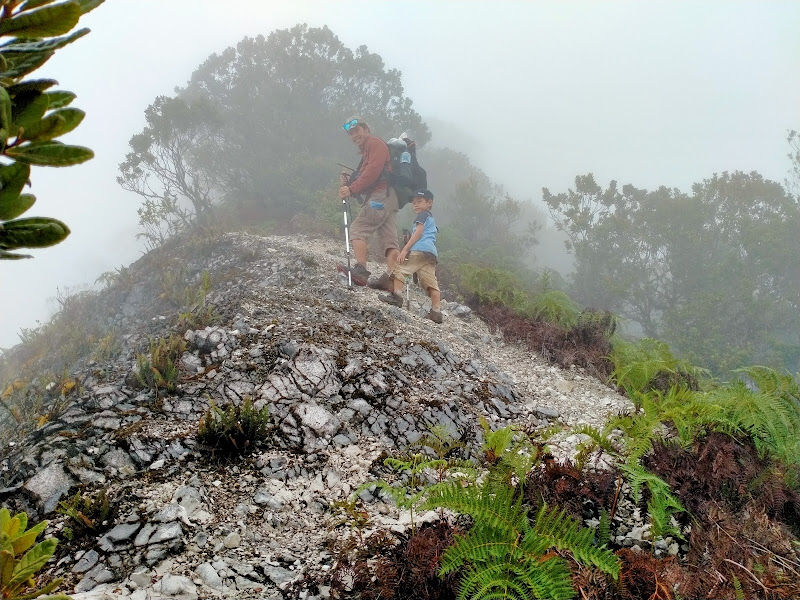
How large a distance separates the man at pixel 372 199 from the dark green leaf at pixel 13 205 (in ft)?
24.5

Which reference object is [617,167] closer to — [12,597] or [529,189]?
[529,189]

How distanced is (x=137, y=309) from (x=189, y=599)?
9303 millimetres

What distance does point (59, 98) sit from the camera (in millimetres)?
1038

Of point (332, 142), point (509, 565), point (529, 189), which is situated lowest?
point (509, 565)

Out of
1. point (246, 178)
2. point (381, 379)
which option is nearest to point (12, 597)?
point (381, 379)

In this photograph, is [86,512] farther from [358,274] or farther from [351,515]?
[358,274]

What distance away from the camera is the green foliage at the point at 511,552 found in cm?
199

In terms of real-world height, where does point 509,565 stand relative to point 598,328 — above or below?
below

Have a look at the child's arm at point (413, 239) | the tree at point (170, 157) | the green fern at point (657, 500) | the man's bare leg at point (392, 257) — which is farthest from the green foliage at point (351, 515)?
the tree at point (170, 157)

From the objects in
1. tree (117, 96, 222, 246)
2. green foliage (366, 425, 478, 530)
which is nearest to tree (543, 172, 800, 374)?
tree (117, 96, 222, 246)

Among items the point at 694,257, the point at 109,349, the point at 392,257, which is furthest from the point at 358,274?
the point at 694,257

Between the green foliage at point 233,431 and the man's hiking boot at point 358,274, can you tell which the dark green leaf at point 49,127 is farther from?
Answer: the man's hiking boot at point 358,274

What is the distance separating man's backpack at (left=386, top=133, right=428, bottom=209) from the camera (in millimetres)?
8594

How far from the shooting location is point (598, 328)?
7.56 m
